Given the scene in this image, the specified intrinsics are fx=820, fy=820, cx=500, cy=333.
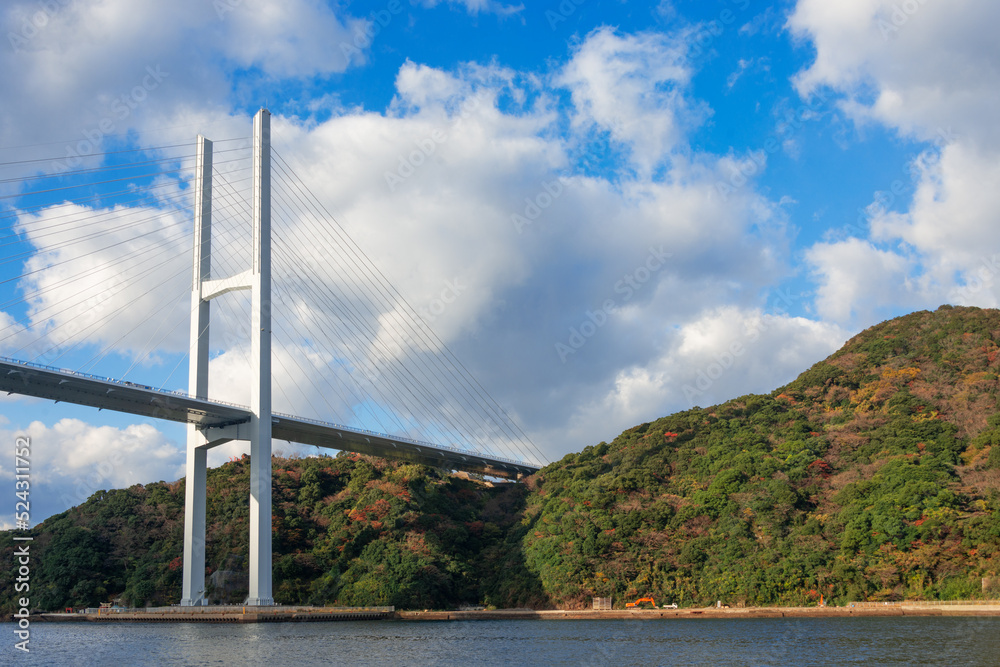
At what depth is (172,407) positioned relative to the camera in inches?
1172

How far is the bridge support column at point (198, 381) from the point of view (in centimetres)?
3117

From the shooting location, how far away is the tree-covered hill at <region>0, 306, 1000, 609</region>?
2952 cm

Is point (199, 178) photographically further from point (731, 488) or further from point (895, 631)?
point (895, 631)

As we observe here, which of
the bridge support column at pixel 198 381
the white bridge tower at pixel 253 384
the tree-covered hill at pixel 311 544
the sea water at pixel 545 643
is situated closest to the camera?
the sea water at pixel 545 643

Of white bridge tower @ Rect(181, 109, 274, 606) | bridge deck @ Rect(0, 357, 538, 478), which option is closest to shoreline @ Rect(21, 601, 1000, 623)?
white bridge tower @ Rect(181, 109, 274, 606)

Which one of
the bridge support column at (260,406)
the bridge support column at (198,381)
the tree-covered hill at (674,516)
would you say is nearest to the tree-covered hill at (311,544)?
the tree-covered hill at (674,516)

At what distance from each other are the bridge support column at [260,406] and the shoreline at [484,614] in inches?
46.7

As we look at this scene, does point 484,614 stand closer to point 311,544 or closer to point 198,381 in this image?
point 311,544

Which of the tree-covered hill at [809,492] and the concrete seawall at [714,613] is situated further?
the tree-covered hill at [809,492]

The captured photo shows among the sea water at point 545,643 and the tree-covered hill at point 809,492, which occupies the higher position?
the tree-covered hill at point 809,492

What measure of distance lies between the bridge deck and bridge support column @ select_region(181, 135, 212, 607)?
124cm

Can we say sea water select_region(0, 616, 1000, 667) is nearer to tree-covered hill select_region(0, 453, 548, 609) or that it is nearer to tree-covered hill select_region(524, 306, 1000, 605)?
tree-covered hill select_region(524, 306, 1000, 605)

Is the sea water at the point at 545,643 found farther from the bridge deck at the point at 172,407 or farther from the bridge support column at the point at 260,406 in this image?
the bridge deck at the point at 172,407

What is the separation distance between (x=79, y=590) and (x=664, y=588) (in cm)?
2466
